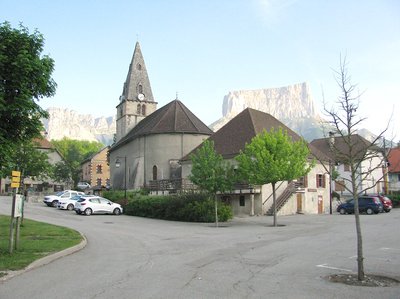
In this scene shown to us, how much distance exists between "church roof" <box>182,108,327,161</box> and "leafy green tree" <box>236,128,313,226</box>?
8.88m

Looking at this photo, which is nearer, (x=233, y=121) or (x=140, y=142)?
(x=233, y=121)

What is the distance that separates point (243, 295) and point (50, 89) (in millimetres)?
8988

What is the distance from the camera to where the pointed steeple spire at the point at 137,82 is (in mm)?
72250

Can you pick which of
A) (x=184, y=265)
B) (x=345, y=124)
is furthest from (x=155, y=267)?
(x=345, y=124)

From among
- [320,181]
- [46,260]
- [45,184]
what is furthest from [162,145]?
[46,260]

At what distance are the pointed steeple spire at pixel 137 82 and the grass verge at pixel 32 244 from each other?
51.2 meters

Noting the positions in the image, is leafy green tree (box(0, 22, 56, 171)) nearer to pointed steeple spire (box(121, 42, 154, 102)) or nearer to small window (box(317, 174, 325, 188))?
small window (box(317, 174, 325, 188))

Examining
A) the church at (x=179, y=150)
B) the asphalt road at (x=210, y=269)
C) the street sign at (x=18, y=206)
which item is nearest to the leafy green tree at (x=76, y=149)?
the church at (x=179, y=150)

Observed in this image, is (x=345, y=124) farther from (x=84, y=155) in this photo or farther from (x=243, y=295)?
(x=84, y=155)

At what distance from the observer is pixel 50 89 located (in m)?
13.7

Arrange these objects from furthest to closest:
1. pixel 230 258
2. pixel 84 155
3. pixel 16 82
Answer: pixel 84 155 → pixel 230 258 → pixel 16 82

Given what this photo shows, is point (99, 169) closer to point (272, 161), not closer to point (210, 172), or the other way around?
point (210, 172)

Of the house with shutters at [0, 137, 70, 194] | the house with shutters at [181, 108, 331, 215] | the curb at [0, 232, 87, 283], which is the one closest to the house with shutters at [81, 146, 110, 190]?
the house with shutters at [0, 137, 70, 194]

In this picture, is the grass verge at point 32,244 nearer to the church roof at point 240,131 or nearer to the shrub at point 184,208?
the shrub at point 184,208
